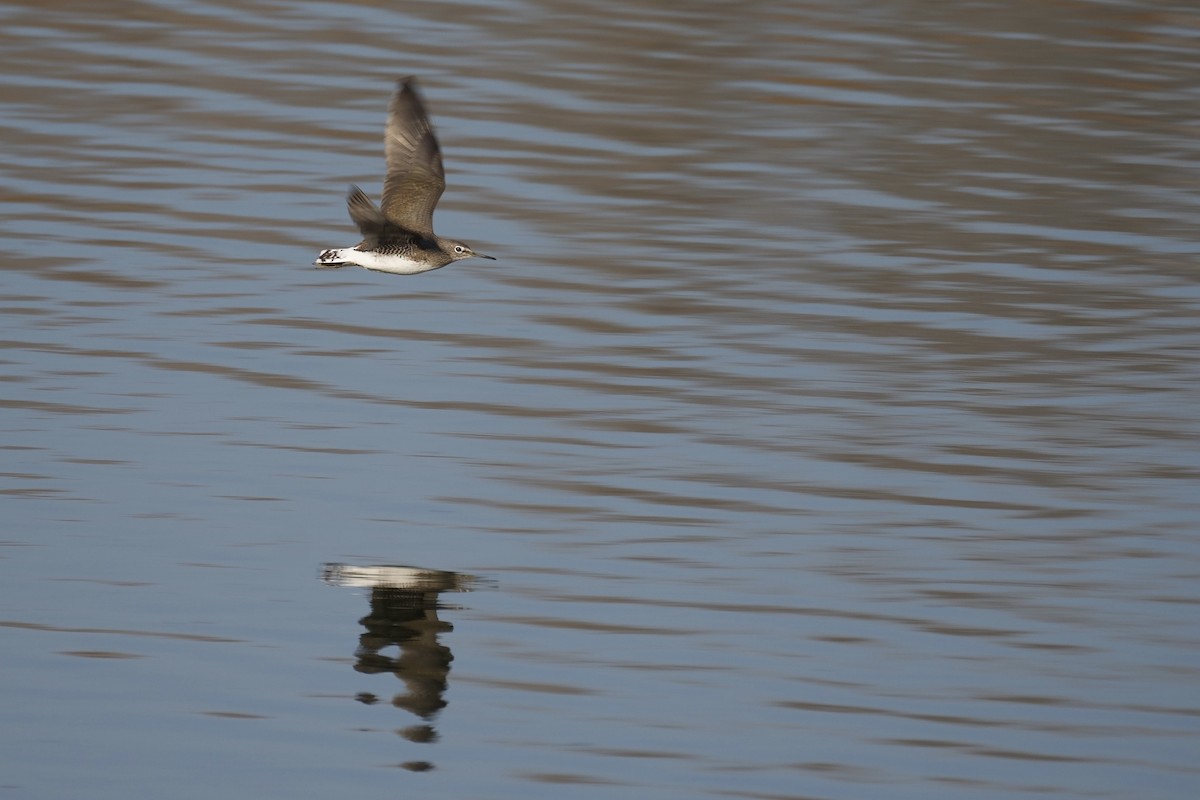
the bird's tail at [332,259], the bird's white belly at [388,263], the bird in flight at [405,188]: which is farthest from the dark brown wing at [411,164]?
the bird's tail at [332,259]

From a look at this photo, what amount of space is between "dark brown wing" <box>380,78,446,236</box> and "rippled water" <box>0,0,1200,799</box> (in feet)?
3.91

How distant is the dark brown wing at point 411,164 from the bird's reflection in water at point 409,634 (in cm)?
195

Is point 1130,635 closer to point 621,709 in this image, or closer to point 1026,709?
point 1026,709

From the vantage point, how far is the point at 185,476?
31.2 ft

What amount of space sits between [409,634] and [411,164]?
8.75 feet

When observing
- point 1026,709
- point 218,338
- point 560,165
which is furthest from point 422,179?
point 560,165

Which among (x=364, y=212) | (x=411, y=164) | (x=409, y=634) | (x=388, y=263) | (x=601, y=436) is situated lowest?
(x=409, y=634)

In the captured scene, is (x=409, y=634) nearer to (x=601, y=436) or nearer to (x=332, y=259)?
(x=332, y=259)

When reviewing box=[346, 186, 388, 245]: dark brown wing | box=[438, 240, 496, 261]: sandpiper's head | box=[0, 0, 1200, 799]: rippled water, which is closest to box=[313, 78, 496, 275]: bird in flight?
box=[438, 240, 496, 261]: sandpiper's head

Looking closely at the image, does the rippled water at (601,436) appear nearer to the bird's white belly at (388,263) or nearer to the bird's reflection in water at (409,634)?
the bird's reflection in water at (409,634)

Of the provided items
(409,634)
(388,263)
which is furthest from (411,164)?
(409,634)

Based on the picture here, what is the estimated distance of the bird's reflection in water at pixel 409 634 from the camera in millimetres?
7352

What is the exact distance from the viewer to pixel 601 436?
33.8 ft

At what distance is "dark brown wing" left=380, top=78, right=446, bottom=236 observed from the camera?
9.59 m
